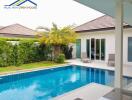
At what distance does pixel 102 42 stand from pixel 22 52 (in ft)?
28.9

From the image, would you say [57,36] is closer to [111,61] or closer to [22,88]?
[111,61]

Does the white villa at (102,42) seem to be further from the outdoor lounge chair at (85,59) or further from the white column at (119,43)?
the white column at (119,43)

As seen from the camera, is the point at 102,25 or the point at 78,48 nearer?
the point at 102,25

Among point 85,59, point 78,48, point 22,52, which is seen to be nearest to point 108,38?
point 85,59

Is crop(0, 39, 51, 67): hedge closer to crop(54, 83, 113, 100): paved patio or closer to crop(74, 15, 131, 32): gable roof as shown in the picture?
crop(74, 15, 131, 32): gable roof

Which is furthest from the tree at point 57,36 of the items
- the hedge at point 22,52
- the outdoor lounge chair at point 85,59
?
the outdoor lounge chair at point 85,59

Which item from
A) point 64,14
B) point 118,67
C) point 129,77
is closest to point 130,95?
point 118,67

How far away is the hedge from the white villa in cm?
461

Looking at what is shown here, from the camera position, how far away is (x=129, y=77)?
434 inches

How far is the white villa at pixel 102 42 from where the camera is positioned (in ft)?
51.7

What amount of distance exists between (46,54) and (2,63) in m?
5.83

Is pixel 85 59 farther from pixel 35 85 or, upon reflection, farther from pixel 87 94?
pixel 87 94

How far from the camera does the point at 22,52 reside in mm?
16281

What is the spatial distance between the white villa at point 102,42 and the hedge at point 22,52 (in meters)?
4.61
